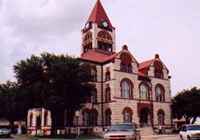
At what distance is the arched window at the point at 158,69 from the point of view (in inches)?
2741

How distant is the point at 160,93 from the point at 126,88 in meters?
9.83

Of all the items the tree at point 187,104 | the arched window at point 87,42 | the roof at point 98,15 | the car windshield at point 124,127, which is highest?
the roof at point 98,15

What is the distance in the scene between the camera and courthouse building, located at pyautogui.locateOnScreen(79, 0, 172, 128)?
201 feet

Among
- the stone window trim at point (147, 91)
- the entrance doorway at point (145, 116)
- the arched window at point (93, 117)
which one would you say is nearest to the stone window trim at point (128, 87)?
the stone window trim at point (147, 91)

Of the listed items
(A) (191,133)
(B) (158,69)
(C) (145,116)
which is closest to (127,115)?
(C) (145,116)

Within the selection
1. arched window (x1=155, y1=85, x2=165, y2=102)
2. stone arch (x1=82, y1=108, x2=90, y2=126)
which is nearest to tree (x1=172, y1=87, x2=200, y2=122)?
arched window (x1=155, y1=85, x2=165, y2=102)

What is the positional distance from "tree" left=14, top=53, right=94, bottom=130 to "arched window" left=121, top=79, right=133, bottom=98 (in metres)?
9.01

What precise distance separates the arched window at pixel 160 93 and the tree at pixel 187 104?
4.60m

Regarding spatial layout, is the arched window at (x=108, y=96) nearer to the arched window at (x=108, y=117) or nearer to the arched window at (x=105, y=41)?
the arched window at (x=108, y=117)

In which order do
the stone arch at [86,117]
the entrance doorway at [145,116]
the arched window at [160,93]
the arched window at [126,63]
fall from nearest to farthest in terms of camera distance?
the stone arch at [86,117] < the arched window at [126,63] < the entrance doorway at [145,116] < the arched window at [160,93]

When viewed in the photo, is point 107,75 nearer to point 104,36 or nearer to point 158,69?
point 158,69

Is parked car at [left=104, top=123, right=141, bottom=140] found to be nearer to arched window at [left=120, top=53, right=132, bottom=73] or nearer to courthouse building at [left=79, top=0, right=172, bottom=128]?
courthouse building at [left=79, top=0, right=172, bottom=128]

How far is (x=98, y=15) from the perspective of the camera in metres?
77.9

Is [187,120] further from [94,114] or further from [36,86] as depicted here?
[36,86]
